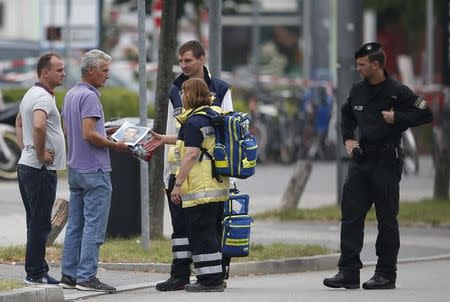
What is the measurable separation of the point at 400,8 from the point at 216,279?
33622 millimetres

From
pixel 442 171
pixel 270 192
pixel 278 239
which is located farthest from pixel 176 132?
pixel 270 192

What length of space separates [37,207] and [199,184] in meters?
1.24

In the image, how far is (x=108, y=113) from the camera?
26.2 m

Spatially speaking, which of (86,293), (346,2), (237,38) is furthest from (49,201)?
(237,38)

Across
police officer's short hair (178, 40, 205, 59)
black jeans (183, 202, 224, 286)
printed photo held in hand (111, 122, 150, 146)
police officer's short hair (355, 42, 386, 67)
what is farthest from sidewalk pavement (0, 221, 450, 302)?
police officer's short hair (355, 42, 386, 67)

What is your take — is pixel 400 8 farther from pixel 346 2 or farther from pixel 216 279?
pixel 216 279

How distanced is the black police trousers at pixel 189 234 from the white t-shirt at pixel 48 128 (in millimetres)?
908

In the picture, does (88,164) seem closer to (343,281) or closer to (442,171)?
(343,281)

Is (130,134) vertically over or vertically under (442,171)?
over

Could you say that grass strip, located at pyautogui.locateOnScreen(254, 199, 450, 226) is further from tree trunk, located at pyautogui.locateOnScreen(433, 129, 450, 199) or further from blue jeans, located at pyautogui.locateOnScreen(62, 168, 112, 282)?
blue jeans, located at pyautogui.locateOnScreen(62, 168, 112, 282)

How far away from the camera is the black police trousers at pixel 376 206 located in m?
11.9

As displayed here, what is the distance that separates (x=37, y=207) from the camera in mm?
11344

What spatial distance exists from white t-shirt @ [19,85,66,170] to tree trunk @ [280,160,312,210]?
26.4ft

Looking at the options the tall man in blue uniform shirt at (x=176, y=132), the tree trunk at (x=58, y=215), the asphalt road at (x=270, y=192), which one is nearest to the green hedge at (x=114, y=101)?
the asphalt road at (x=270, y=192)
